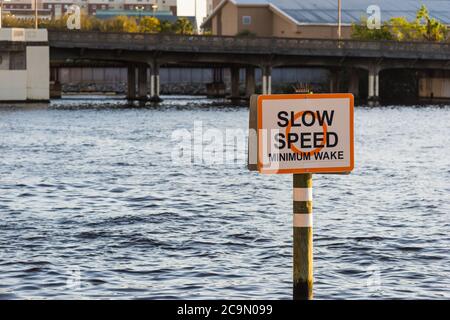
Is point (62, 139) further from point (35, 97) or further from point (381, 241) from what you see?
point (35, 97)

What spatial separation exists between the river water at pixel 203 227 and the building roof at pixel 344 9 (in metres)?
103

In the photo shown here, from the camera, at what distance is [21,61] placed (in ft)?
339

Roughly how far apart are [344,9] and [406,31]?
13798mm

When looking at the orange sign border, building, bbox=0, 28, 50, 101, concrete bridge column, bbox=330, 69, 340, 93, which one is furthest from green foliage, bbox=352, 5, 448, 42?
the orange sign border

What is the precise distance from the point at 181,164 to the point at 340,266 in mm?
23750

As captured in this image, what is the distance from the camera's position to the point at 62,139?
57.7 meters

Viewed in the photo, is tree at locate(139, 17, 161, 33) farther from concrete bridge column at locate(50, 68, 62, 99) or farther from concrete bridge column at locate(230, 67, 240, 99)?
concrete bridge column at locate(230, 67, 240, 99)

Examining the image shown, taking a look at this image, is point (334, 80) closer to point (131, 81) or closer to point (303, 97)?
point (131, 81)

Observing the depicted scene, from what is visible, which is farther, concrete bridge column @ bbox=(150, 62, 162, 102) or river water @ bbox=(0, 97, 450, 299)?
concrete bridge column @ bbox=(150, 62, 162, 102)

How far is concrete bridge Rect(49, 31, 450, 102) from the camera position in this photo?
10512 centimetres

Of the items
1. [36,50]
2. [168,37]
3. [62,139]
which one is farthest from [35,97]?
[62,139]

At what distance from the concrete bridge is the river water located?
177ft

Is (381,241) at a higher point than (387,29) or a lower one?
lower

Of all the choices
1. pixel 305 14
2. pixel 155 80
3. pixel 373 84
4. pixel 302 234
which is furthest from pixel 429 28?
pixel 302 234
